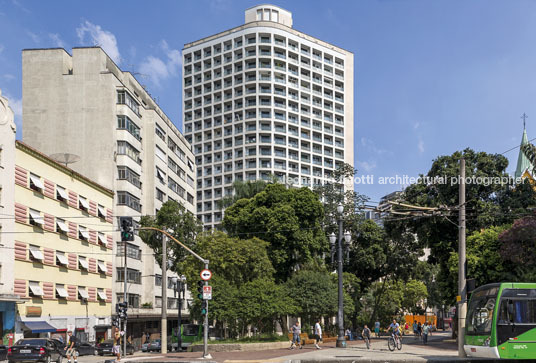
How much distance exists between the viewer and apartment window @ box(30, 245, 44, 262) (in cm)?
4288

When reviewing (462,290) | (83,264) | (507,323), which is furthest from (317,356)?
(83,264)

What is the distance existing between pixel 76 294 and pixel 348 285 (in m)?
23.8

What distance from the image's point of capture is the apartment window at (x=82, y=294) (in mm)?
50531

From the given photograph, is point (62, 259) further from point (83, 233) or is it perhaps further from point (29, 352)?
point (29, 352)

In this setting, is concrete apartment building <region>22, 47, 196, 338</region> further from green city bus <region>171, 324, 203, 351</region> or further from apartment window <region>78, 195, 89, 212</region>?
green city bus <region>171, 324, 203, 351</region>

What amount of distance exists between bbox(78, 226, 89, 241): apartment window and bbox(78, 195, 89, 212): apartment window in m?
1.65

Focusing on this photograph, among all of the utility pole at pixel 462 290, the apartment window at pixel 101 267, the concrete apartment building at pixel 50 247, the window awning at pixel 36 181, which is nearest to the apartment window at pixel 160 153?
the concrete apartment building at pixel 50 247

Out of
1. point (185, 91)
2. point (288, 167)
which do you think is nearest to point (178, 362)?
point (288, 167)

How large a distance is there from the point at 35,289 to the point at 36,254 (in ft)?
8.20

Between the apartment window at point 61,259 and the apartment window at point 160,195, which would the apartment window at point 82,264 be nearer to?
the apartment window at point 61,259

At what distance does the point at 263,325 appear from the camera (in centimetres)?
4103

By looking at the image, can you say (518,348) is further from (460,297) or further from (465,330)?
→ (460,297)

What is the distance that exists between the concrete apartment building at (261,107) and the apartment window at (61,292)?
209 feet

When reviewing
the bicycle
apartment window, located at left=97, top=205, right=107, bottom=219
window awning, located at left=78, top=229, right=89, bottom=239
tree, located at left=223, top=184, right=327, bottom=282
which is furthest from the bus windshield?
apartment window, located at left=97, top=205, right=107, bottom=219
